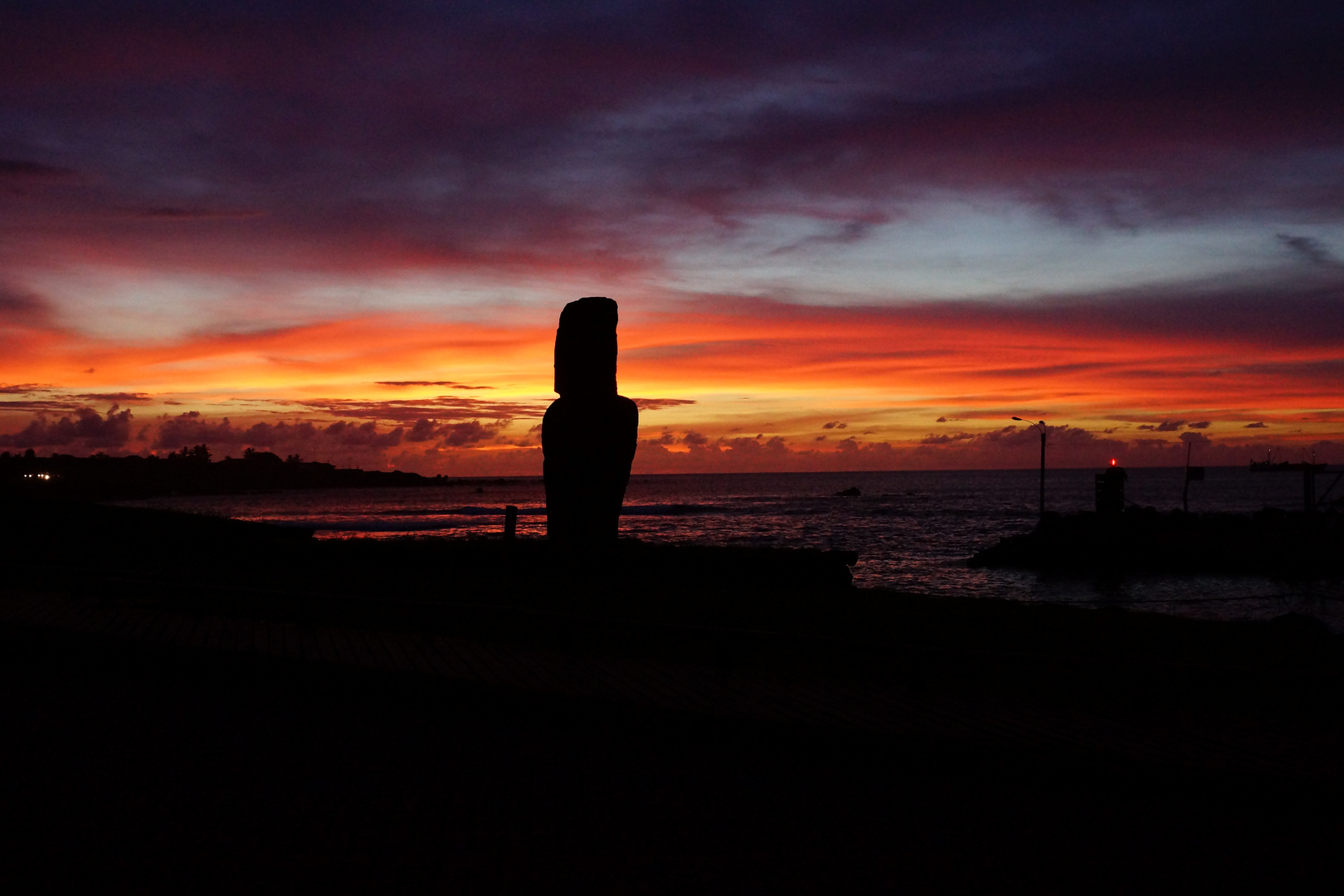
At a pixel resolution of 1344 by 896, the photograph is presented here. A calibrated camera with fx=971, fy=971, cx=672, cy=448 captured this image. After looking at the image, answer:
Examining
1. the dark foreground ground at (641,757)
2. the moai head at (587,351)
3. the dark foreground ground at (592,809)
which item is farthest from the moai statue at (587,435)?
the dark foreground ground at (592,809)

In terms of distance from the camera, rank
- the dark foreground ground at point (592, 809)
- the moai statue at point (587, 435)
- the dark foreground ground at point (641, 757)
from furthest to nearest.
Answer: the moai statue at point (587, 435)
the dark foreground ground at point (641, 757)
the dark foreground ground at point (592, 809)

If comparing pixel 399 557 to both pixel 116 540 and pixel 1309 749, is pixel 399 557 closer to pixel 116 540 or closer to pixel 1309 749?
pixel 116 540

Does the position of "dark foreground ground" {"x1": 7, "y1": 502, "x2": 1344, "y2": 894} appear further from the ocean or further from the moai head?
the ocean

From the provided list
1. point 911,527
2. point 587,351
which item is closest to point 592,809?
point 587,351

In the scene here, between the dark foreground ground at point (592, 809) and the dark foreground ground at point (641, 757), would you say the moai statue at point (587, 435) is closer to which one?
the dark foreground ground at point (641, 757)

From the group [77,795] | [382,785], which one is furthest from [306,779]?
[77,795]

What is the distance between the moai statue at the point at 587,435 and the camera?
1845 cm

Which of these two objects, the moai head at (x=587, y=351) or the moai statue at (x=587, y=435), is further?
the moai head at (x=587, y=351)

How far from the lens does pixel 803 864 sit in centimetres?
488

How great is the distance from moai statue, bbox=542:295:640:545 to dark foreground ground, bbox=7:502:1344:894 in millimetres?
7131

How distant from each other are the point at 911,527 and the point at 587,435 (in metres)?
54.7

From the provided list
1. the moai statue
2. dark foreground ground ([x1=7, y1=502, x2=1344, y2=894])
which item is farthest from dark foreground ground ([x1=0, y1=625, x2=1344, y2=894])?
the moai statue

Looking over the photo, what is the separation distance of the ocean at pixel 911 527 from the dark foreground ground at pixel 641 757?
72.5ft

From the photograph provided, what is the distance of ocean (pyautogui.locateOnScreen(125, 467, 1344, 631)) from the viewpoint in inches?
1313
